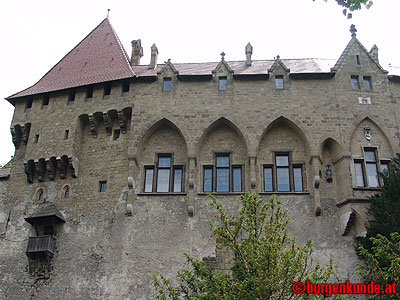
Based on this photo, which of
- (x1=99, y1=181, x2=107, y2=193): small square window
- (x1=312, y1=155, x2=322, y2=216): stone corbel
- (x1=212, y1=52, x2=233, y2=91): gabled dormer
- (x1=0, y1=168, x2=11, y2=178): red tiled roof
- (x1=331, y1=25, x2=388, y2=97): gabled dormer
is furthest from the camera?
(x1=0, y1=168, x2=11, y2=178): red tiled roof

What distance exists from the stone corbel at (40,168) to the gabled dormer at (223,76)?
27.9ft

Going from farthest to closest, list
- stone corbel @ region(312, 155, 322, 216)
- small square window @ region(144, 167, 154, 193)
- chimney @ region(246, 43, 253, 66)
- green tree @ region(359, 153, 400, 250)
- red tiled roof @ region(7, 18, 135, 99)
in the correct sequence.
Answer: chimney @ region(246, 43, 253, 66), red tiled roof @ region(7, 18, 135, 99), small square window @ region(144, 167, 154, 193), stone corbel @ region(312, 155, 322, 216), green tree @ region(359, 153, 400, 250)

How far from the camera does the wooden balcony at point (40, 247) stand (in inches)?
777

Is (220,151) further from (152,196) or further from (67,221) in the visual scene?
(67,221)

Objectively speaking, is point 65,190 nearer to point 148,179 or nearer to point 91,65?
point 148,179

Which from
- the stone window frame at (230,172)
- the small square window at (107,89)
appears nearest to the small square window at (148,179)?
the stone window frame at (230,172)

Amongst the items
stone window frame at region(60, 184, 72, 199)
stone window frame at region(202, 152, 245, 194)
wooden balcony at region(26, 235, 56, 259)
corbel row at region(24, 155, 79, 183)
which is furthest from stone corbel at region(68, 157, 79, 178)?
stone window frame at region(202, 152, 245, 194)

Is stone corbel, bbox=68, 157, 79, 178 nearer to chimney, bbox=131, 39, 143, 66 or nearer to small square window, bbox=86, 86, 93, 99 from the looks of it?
small square window, bbox=86, 86, 93, 99

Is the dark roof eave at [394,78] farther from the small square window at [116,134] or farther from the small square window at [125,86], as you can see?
the small square window at [116,134]

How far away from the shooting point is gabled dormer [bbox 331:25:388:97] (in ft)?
70.8

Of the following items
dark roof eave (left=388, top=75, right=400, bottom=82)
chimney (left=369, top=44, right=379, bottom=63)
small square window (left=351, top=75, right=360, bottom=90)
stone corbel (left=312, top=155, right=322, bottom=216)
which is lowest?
stone corbel (left=312, top=155, right=322, bottom=216)

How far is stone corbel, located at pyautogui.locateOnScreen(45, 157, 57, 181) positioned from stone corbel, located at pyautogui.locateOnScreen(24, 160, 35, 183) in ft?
2.66

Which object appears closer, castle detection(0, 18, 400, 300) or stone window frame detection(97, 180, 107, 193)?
castle detection(0, 18, 400, 300)

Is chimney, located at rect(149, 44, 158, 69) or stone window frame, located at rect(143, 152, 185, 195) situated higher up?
chimney, located at rect(149, 44, 158, 69)
